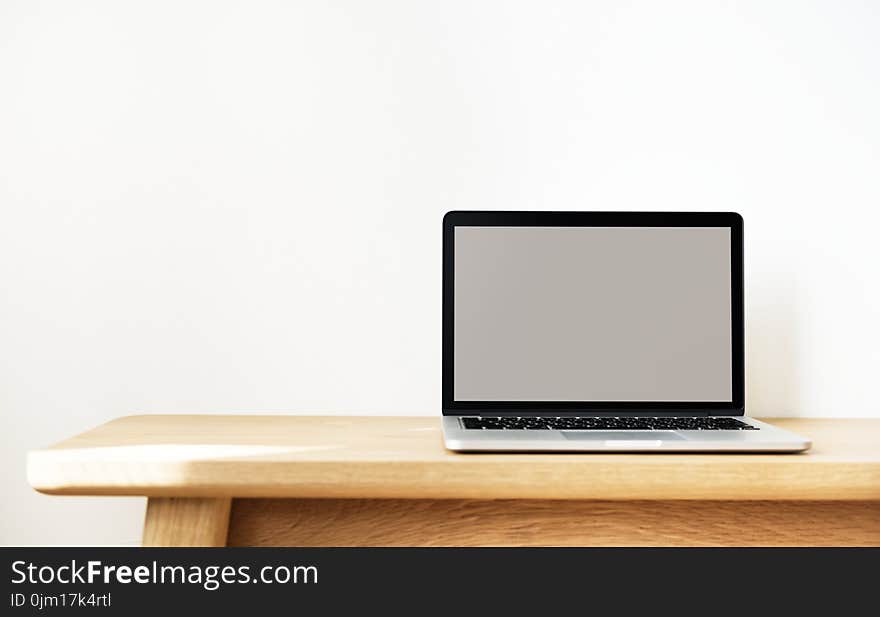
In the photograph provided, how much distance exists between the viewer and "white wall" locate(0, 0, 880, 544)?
108cm

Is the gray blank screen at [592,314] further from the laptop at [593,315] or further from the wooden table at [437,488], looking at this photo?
the wooden table at [437,488]

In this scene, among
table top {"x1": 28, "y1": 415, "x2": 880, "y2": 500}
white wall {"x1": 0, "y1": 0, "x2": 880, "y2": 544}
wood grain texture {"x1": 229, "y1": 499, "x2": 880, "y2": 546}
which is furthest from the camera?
white wall {"x1": 0, "y1": 0, "x2": 880, "y2": 544}

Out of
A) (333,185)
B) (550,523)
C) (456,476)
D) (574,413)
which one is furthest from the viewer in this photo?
(333,185)

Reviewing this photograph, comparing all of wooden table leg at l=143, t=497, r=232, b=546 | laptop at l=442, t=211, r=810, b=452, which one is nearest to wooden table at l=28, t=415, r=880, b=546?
wooden table leg at l=143, t=497, r=232, b=546

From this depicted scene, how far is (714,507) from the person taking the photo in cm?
81

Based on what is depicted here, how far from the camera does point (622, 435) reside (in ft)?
2.54

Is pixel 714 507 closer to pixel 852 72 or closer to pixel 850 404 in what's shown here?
pixel 850 404

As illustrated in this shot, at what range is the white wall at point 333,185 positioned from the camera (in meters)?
1.08

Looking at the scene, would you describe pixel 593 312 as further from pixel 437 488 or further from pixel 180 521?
pixel 180 521

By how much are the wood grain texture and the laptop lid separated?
0.16 m

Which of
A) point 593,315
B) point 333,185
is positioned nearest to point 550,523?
point 593,315

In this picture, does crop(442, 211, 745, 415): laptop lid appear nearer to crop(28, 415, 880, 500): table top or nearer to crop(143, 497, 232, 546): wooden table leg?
crop(28, 415, 880, 500): table top

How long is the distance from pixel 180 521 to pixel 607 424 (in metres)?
0.50
